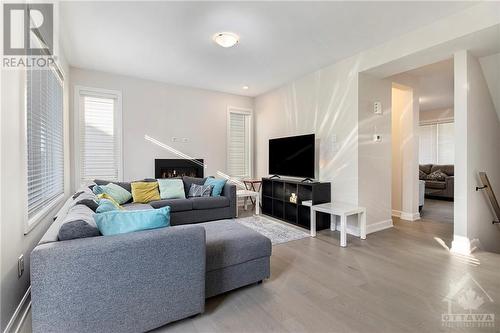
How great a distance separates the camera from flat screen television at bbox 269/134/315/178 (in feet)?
13.8

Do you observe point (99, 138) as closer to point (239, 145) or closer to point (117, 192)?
point (117, 192)

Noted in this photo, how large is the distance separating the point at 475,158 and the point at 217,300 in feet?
11.3

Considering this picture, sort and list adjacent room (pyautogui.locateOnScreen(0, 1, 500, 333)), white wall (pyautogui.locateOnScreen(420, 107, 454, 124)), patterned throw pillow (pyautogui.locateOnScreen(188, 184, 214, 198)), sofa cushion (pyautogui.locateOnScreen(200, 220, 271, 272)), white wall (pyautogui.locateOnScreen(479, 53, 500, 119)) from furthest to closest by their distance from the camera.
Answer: white wall (pyautogui.locateOnScreen(420, 107, 454, 124))
patterned throw pillow (pyautogui.locateOnScreen(188, 184, 214, 198))
white wall (pyautogui.locateOnScreen(479, 53, 500, 119))
sofa cushion (pyautogui.locateOnScreen(200, 220, 271, 272))
adjacent room (pyautogui.locateOnScreen(0, 1, 500, 333))

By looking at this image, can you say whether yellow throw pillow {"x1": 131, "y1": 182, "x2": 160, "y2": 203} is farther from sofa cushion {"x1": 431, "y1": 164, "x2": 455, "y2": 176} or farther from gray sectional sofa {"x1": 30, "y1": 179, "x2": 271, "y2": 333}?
sofa cushion {"x1": 431, "y1": 164, "x2": 455, "y2": 176}

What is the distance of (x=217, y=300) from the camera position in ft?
6.51

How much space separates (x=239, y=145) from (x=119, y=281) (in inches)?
192

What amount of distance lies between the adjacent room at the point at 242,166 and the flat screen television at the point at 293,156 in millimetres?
35

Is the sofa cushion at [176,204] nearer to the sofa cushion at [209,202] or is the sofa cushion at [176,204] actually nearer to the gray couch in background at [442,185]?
the sofa cushion at [209,202]

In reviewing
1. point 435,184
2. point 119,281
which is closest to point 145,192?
point 119,281

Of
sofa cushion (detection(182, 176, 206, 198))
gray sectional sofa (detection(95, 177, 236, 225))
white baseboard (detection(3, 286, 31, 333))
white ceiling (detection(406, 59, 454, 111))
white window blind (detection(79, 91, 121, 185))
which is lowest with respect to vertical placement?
white baseboard (detection(3, 286, 31, 333))

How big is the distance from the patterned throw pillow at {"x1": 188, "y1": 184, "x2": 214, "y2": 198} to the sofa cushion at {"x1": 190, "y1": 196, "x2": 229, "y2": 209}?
0.20 m

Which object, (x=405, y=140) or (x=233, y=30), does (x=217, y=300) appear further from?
(x=405, y=140)

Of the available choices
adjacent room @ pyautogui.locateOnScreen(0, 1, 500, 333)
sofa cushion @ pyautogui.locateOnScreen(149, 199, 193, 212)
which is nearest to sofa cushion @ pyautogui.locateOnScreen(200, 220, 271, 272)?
adjacent room @ pyautogui.locateOnScreen(0, 1, 500, 333)

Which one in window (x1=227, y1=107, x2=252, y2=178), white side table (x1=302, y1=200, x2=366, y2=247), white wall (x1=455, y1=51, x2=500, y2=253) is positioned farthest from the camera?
window (x1=227, y1=107, x2=252, y2=178)
